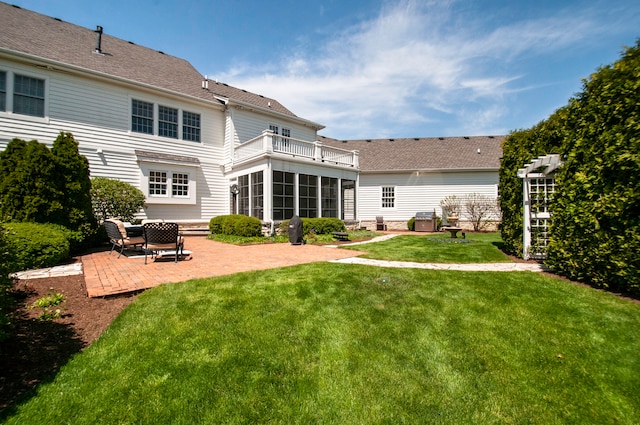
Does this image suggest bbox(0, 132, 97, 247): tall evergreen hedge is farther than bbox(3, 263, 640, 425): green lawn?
Yes

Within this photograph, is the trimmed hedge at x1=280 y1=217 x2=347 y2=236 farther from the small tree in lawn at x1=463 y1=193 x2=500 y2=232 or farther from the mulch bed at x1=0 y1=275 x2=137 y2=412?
the small tree in lawn at x1=463 y1=193 x2=500 y2=232

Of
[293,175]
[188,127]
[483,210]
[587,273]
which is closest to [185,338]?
[587,273]

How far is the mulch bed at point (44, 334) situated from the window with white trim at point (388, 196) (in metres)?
20.1

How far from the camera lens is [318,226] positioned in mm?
14375

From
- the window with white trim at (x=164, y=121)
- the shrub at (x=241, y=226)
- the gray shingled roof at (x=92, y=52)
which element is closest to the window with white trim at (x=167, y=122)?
the window with white trim at (x=164, y=121)

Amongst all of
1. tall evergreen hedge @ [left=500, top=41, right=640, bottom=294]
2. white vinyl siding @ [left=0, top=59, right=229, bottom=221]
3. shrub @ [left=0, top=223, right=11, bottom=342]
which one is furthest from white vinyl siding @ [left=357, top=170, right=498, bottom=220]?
shrub @ [left=0, top=223, right=11, bottom=342]

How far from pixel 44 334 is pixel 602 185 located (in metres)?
8.59

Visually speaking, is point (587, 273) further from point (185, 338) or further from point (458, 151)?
point (458, 151)

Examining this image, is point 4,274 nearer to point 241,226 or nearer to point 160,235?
point 160,235

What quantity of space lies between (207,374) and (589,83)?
7811 mm

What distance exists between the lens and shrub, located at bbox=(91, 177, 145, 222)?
11.3 meters

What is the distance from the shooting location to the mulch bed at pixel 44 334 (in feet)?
9.18

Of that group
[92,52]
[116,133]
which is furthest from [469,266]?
[92,52]

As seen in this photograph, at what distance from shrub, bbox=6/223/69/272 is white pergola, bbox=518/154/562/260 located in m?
11.4
